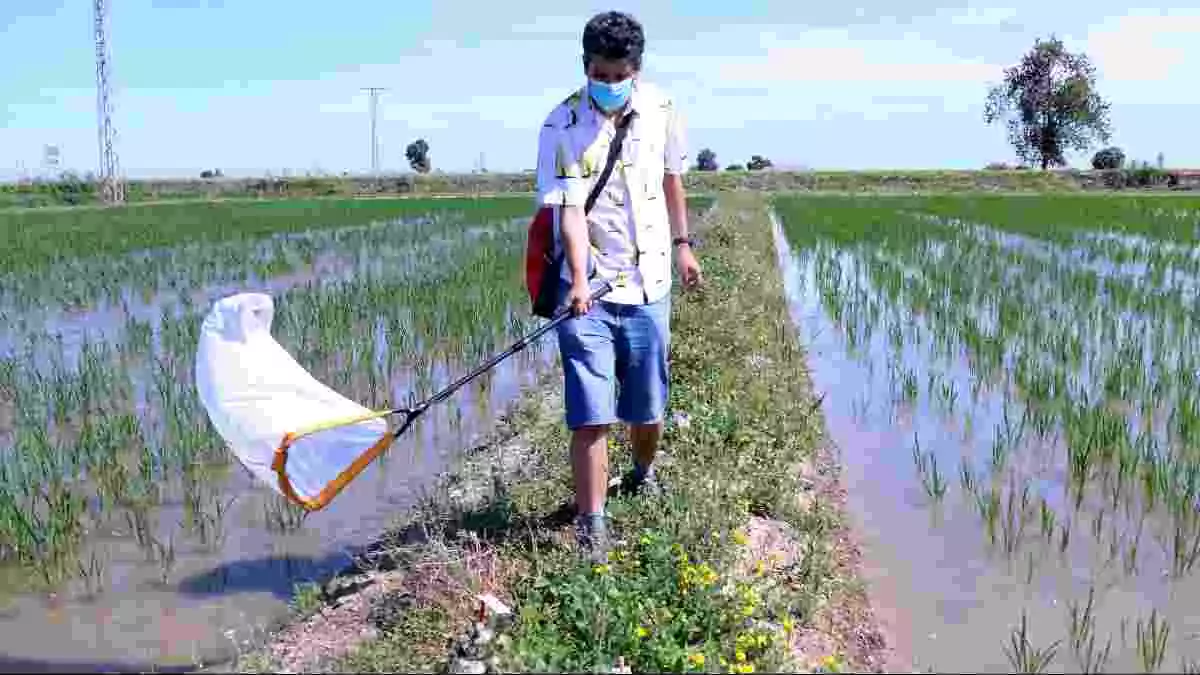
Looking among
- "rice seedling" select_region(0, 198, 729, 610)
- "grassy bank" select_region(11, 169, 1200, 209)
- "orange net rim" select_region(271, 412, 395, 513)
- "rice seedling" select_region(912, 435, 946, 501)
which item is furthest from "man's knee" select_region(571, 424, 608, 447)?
"grassy bank" select_region(11, 169, 1200, 209)

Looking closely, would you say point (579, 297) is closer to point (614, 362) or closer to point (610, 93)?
point (614, 362)

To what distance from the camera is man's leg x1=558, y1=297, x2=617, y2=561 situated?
2650mm

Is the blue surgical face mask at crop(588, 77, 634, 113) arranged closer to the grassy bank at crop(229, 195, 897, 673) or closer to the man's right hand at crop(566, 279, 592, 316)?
the man's right hand at crop(566, 279, 592, 316)

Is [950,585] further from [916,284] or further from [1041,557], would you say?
[916,284]

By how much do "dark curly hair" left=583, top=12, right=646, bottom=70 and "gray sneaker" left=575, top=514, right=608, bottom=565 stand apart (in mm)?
1200

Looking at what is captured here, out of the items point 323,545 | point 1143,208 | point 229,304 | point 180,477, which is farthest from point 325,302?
point 1143,208

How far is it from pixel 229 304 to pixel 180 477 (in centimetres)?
163

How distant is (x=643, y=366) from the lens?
2.81 m

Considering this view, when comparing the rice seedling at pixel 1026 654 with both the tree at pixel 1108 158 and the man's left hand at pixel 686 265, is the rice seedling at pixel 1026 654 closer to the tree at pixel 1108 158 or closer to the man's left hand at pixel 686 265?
the man's left hand at pixel 686 265

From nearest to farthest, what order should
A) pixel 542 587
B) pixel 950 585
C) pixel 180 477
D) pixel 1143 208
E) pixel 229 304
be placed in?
pixel 542 587, pixel 229 304, pixel 950 585, pixel 180 477, pixel 1143 208

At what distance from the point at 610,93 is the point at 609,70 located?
0.06 m

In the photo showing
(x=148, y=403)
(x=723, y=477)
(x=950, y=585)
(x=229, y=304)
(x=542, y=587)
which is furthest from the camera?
(x=148, y=403)

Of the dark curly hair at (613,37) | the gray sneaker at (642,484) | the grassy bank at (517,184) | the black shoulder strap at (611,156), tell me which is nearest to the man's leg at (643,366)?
the gray sneaker at (642,484)

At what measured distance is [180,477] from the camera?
13.1ft
